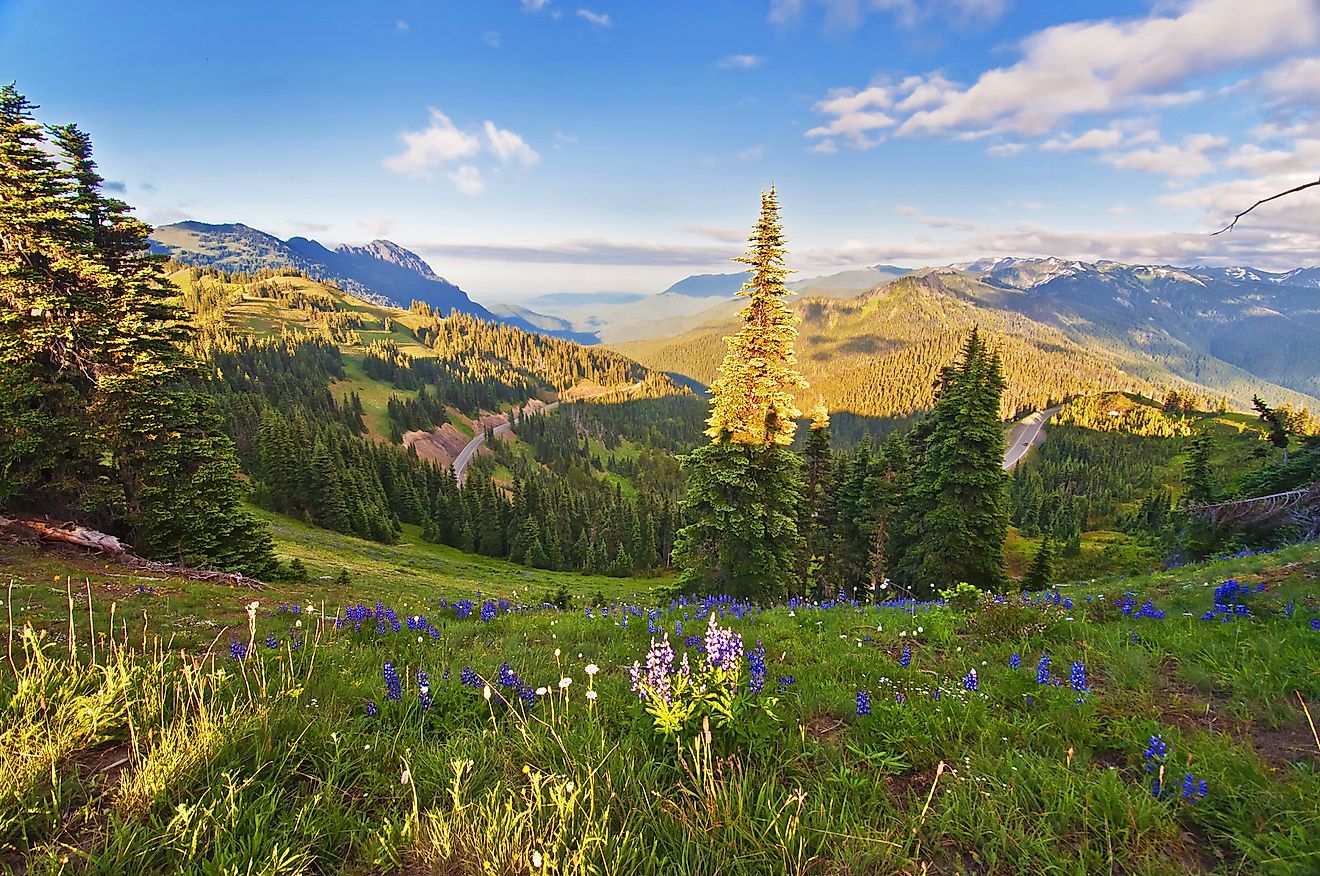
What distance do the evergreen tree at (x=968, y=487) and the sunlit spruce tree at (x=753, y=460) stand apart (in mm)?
11124

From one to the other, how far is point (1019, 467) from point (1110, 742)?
163073mm

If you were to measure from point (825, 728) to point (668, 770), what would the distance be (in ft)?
5.43

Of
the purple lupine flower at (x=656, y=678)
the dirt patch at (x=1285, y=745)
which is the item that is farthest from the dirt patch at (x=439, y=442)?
the dirt patch at (x=1285, y=745)

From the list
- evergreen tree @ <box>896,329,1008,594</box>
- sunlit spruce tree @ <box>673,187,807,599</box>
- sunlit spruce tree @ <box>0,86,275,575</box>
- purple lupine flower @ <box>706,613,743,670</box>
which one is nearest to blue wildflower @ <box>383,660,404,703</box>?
purple lupine flower @ <box>706,613,743,670</box>

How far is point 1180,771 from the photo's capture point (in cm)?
346

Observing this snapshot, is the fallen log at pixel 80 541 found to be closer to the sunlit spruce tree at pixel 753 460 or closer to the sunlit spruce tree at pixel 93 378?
the sunlit spruce tree at pixel 93 378

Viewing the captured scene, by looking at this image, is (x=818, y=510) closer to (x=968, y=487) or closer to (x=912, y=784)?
(x=968, y=487)

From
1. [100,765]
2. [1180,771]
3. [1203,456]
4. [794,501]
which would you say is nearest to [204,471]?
[100,765]

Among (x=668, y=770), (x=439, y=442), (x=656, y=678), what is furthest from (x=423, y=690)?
(x=439, y=442)

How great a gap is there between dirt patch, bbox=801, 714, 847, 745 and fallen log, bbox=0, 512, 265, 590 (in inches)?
585

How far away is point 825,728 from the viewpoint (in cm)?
452

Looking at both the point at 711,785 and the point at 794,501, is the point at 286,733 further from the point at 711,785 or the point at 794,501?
the point at 794,501

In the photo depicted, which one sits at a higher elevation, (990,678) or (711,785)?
(711,785)

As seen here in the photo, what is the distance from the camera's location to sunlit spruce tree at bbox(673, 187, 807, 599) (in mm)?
20328
